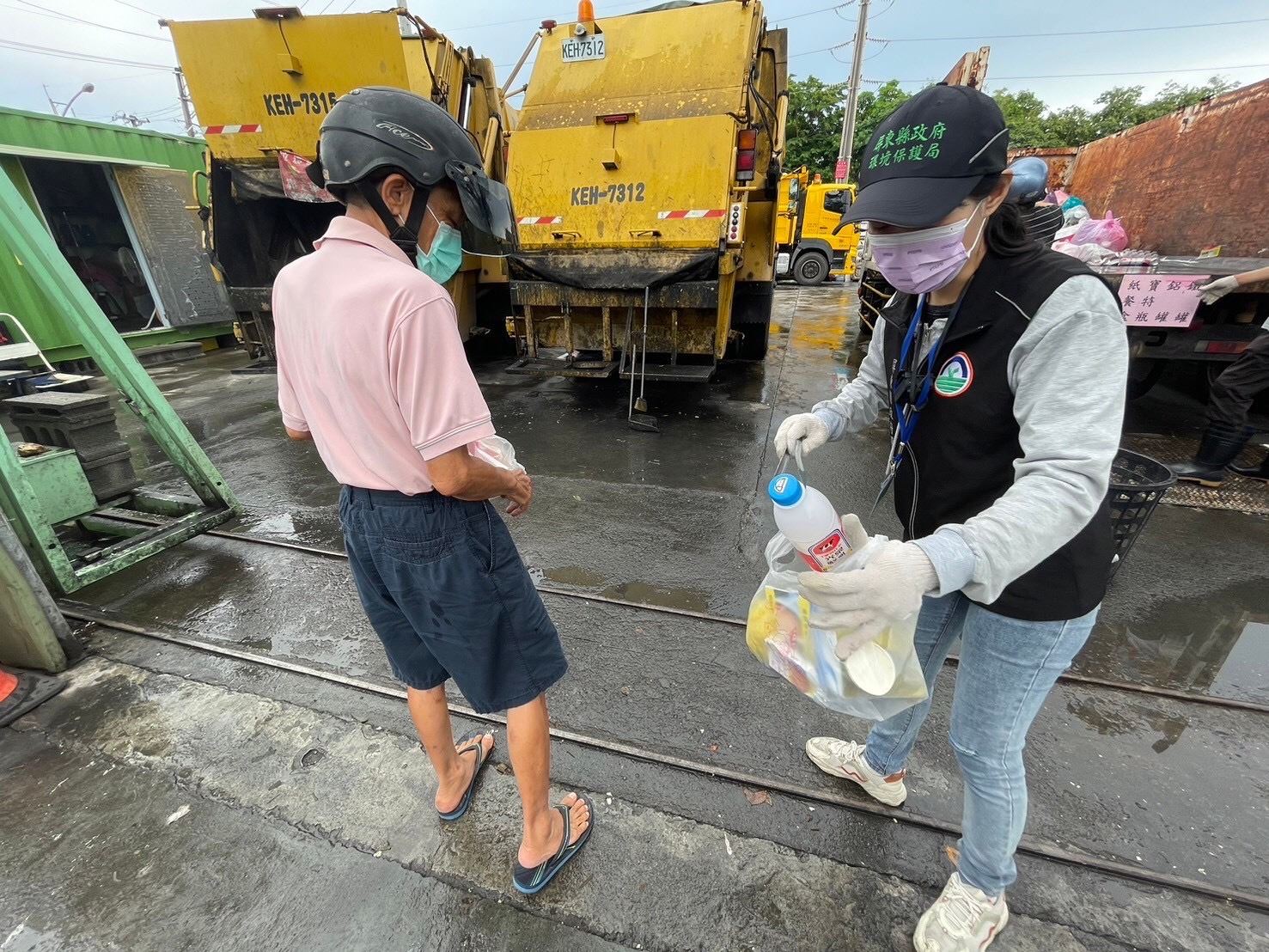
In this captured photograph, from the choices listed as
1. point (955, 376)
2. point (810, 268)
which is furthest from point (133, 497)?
point (810, 268)

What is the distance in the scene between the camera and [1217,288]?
386cm

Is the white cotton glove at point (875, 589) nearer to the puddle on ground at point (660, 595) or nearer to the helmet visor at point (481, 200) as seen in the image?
the helmet visor at point (481, 200)

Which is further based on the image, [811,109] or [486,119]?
[811,109]

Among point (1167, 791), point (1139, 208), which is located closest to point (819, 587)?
point (1167, 791)

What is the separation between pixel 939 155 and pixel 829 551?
0.79 meters

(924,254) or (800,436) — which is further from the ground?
(924,254)

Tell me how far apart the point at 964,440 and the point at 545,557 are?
2624 millimetres

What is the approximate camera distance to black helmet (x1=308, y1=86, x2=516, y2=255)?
1.24 m

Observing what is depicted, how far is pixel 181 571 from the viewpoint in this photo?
134 inches

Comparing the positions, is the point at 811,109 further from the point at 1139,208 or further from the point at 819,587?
the point at 819,587

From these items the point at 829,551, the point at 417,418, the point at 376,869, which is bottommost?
the point at 376,869

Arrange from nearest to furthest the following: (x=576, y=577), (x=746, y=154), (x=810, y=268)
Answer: (x=576, y=577) < (x=746, y=154) < (x=810, y=268)

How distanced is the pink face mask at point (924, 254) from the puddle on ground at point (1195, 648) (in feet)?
7.22

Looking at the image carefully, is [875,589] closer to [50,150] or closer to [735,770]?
[735,770]
